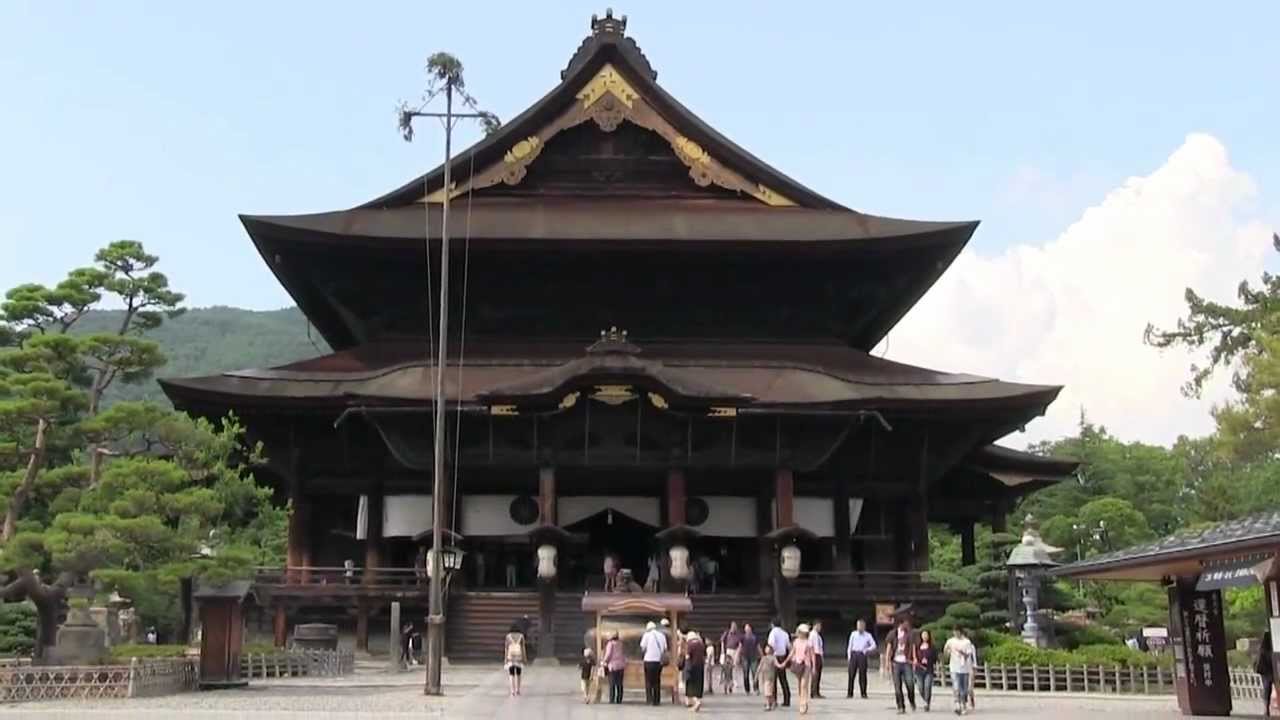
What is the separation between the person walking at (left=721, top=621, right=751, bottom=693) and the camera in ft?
86.3

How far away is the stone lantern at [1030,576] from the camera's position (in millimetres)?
30344

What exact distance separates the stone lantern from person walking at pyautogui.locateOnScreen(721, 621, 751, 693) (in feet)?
24.8

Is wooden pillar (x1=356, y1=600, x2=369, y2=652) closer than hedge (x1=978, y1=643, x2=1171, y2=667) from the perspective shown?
No

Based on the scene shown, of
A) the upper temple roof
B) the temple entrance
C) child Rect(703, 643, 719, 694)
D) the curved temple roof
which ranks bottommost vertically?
child Rect(703, 643, 719, 694)

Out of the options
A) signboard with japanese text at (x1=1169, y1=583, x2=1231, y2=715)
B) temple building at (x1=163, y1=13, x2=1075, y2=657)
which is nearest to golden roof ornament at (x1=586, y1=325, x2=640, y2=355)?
temple building at (x1=163, y1=13, x2=1075, y2=657)

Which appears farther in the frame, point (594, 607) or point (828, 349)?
point (828, 349)

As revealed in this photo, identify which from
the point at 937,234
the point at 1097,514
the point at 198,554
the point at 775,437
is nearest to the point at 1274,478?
the point at 1097,514

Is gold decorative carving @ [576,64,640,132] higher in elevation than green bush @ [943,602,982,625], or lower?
higher

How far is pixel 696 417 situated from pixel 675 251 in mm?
6095

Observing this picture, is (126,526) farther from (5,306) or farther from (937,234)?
(937,234)

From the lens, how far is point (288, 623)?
33.9 metres

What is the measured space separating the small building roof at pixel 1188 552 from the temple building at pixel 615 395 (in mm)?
11160

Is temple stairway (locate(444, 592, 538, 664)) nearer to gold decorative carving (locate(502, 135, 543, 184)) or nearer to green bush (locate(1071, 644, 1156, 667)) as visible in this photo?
green bush (locate(1071, 644, 1156, 667))

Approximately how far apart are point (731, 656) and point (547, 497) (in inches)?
312
